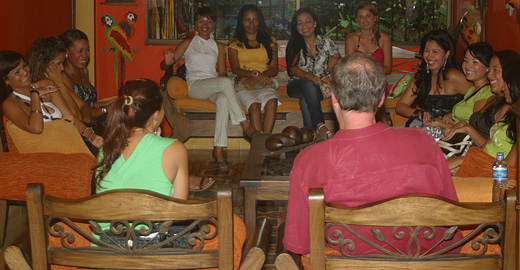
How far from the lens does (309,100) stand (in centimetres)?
552

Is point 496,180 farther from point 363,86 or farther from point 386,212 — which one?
point 386,212

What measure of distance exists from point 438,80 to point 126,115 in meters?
3.17

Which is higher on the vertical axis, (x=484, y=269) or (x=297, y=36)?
(x=297, y=36)

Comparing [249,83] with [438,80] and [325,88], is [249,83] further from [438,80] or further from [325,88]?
[438,80]

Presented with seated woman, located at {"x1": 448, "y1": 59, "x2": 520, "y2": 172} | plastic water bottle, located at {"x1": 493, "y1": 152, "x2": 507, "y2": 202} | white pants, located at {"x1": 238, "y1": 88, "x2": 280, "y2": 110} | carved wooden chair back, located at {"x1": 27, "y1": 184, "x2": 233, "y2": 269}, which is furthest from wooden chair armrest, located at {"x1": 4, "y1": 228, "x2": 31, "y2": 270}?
white pants, located at {"x1": 238, "y1": 88, "x2": 280, "y2": 110}

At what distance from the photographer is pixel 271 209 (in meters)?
4.34

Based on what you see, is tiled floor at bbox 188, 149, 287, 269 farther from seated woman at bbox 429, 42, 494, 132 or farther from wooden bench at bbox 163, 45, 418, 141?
seated woman at bbox 429, 42, 494, 132

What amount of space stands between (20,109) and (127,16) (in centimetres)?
302

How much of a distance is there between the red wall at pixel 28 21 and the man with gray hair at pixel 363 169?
142 inches

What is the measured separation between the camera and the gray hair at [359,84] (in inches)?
77.9

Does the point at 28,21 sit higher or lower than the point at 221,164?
higher

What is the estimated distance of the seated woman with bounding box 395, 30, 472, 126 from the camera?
187 inches

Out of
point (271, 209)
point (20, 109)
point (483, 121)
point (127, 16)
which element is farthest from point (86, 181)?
point (127, 16)

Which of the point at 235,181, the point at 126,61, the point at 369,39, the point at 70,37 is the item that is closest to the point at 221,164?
the point at 235,181
